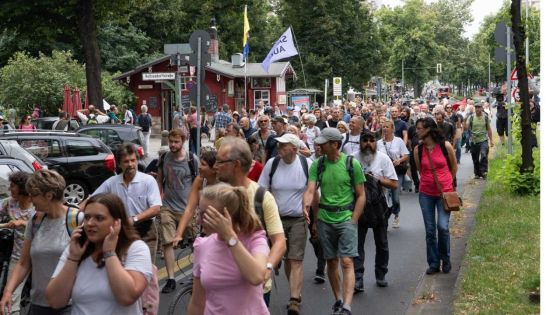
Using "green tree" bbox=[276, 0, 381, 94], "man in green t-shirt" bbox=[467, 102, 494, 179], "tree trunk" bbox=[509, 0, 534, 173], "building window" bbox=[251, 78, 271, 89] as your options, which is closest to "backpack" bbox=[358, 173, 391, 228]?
"tree trunk" bbox=[509, 0, 534, 173]

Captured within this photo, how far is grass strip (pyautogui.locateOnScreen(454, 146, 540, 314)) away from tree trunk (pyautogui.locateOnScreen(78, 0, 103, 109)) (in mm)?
18011

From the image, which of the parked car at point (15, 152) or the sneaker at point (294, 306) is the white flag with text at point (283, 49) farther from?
the sneaker at point (294, 306)

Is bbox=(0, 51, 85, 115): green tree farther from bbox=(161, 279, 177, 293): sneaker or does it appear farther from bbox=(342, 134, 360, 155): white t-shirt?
bbox=(161, 279, 177, 293): sneaker

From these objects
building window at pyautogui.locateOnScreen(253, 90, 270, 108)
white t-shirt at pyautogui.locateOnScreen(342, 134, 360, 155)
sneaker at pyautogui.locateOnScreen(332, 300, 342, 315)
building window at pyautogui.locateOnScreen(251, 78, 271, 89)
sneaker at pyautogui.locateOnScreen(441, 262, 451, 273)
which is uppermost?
building window at pyautogui.locateOnScreen(251, 78, 271, 89)

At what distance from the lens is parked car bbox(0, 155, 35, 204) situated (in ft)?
32.2

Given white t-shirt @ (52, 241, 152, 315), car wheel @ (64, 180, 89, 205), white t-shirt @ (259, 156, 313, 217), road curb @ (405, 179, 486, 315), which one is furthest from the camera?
car wheel @ (64, 180, 89, 205)

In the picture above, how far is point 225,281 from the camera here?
434 centimetres

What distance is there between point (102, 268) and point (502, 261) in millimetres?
6182

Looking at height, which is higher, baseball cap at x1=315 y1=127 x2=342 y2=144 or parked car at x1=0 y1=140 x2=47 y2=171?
baseball cap at x1=315 y1=127 x2=342 y2=144

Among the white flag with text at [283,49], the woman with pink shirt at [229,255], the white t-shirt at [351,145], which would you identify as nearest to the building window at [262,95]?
the white flag with text at [283,49]

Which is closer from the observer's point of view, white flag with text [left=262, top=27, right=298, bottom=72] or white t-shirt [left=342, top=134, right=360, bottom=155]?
white t-shirt [left=342, top=134, right=360, bottom=155]

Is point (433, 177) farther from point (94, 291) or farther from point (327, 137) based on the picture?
point (94, 291)

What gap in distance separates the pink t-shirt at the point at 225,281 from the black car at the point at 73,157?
12.7 meters

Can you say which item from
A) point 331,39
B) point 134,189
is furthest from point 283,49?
point 331,39
